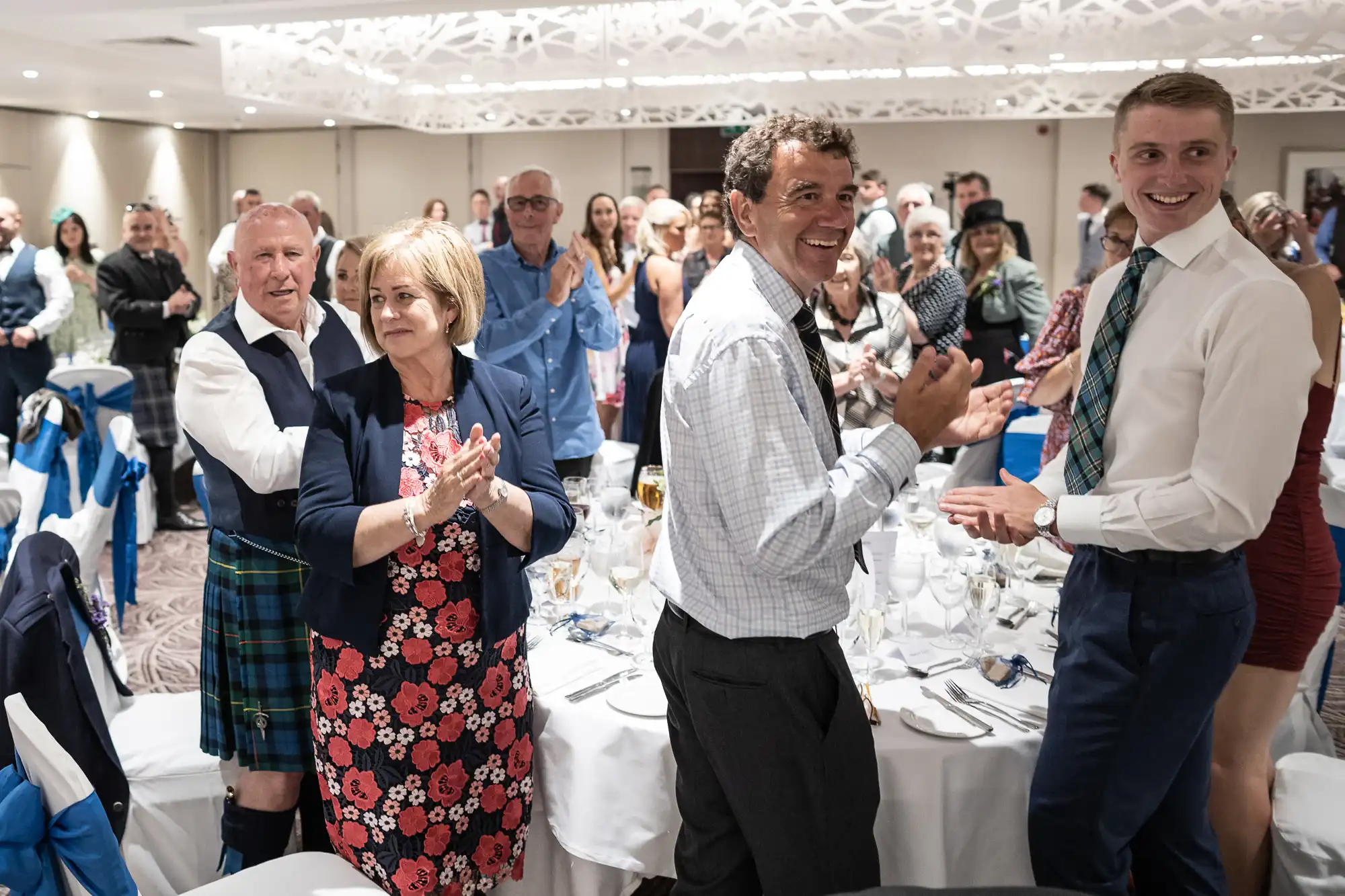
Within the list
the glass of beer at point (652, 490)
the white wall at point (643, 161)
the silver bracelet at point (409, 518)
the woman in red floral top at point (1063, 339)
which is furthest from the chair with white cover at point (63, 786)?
the white wall at point (643, 161)

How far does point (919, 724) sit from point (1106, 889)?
0.38m

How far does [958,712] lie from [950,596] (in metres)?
0.31

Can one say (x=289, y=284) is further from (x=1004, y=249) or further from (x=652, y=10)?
(x=652, y=10)

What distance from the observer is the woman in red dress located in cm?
196

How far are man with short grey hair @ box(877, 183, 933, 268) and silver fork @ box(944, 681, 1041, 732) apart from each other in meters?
5.41

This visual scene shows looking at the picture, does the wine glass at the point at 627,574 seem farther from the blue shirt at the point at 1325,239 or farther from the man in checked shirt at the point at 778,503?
the blue shirt at the point at 1325,239

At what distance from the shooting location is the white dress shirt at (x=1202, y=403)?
1.62 m

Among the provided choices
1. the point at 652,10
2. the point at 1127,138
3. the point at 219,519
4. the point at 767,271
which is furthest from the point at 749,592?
the point at 652,10

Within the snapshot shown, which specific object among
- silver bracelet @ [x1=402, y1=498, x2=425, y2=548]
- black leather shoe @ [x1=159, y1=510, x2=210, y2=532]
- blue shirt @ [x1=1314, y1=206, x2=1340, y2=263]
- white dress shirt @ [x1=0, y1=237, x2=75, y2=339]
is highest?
blue shirt @ [x1=1314, y1=206, x2=1340, y2=263]

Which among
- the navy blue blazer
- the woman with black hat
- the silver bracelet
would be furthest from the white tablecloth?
the woman with black hat

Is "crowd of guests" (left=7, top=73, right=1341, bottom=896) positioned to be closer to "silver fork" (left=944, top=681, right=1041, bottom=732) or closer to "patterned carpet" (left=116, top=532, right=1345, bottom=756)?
"silver fork" (left=944, top=681, right=1041, bottom=732)

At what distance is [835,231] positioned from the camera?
1.62 m

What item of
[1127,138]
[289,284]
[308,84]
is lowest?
[289,284]

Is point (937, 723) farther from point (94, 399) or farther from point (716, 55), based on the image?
point (716, 55)
